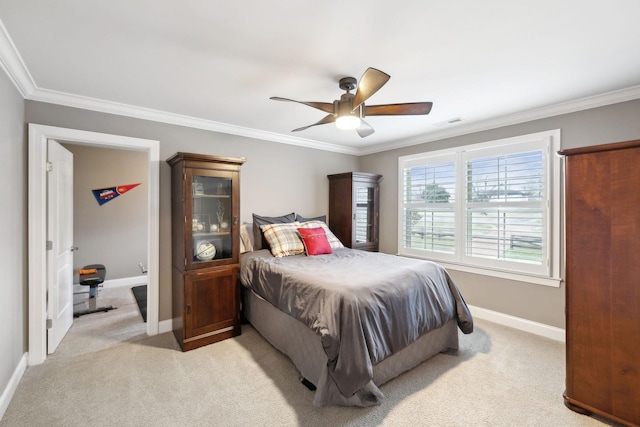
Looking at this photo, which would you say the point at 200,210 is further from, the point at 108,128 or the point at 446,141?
the point at 446,141

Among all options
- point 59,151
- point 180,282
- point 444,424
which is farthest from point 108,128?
point 444,424

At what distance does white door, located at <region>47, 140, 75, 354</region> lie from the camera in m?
2.61

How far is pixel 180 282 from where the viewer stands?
282cm

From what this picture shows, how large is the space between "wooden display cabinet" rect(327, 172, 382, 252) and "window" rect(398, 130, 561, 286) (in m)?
0.44

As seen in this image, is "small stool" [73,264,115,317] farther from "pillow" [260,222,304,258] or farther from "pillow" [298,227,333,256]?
"pillow" [298,227,333,256]

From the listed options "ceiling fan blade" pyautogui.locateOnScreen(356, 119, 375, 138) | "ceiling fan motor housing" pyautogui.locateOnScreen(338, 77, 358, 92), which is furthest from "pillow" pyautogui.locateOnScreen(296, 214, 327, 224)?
"ceiling fan motor housing" pyautogui.locateOnScreen(338, 77, 358, 92)

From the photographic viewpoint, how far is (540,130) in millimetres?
3045

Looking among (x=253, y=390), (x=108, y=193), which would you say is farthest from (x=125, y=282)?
(x=253, y=390)

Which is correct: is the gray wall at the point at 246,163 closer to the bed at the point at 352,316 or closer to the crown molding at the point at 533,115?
the bed at the point at 352,316

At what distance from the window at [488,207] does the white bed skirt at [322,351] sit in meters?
1.23

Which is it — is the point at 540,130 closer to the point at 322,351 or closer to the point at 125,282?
the point at 322,351

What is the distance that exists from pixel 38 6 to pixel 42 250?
6.56 ft

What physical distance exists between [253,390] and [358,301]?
1.07 meters

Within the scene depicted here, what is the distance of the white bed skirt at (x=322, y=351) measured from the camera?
6.22 feet
